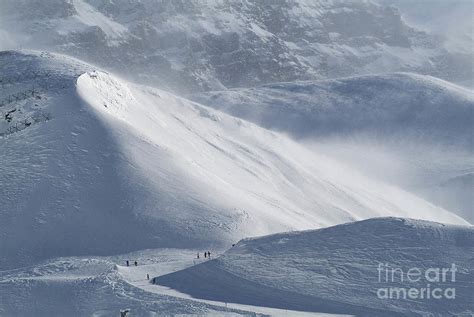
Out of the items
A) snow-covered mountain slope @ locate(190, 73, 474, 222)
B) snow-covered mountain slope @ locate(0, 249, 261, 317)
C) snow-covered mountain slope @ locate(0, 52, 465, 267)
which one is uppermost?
snow-covered mountain slope @ locate(0, 249, 261, 317)

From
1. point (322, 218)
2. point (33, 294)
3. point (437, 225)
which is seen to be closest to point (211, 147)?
point (322, 218)

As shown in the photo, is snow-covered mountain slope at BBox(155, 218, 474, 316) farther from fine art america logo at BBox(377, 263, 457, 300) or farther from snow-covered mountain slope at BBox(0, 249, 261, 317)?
snow-covered mountain slope at BBox(0, 249, 261, 317)

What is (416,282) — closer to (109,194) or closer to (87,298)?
(87,298)

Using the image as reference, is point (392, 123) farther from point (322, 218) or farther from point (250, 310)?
point (250, 310)

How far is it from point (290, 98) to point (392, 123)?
66.3 feet

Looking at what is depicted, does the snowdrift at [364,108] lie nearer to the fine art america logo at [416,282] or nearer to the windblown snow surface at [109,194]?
the windblown snow surface at [109,194]

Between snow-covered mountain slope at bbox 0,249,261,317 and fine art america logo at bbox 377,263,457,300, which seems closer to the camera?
snow-covered mountain slope at bbox 0,249,261,317

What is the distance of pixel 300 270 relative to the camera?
45750 millimetres

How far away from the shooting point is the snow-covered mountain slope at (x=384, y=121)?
142625 mm

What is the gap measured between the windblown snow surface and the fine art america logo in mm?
4734

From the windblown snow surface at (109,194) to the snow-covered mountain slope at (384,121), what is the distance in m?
49.2

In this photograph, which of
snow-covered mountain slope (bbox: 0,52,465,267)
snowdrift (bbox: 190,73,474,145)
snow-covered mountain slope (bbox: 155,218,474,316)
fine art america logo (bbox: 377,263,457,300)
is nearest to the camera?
snow-covered mountain slope (bbox: 155,218,474,316)

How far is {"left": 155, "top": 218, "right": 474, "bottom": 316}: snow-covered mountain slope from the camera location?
138 ft

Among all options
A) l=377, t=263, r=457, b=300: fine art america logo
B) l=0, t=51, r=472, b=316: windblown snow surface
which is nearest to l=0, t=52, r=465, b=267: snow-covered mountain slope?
l=0, t=51, r=472, b=316: windblown snow surface
